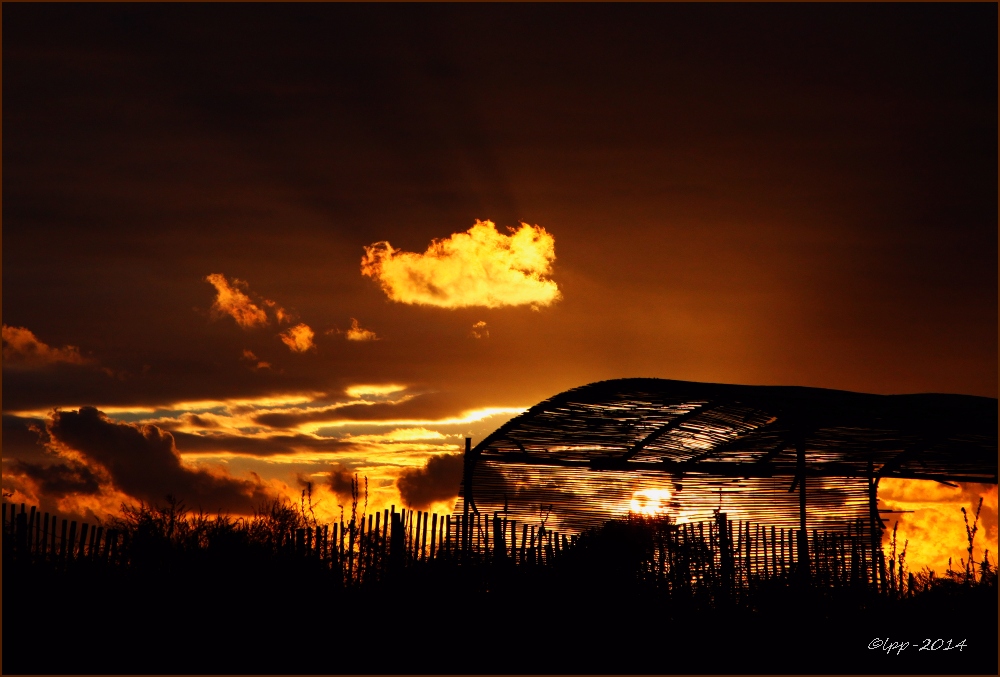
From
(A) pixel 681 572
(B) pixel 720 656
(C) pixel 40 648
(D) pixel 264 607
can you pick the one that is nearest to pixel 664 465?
(A) pixel 681 572

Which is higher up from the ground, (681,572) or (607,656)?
(681,572)

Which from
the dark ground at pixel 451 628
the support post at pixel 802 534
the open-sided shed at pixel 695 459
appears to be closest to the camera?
the dark ground at pixel 451 628

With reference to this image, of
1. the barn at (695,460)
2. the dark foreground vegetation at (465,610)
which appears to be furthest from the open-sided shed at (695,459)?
the dark foreground vegetation at (465,610)

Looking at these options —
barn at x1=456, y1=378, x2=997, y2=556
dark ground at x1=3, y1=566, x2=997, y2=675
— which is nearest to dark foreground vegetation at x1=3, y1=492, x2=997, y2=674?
dark ground at x1=3, y1=566, x2=997, y2=675

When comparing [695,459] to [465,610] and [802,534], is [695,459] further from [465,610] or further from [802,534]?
[465,610]

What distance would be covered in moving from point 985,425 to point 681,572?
3.89 meters

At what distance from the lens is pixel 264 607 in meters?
9.21

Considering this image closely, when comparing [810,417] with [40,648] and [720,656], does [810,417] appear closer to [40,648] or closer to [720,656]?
[720,656]

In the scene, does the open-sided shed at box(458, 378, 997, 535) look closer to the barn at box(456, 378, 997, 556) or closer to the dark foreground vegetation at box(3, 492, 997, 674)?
the barn at box(456, 378, 997, 556)

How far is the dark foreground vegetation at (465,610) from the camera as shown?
8672 mm

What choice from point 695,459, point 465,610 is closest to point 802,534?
point 695,459

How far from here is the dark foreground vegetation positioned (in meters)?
8.67

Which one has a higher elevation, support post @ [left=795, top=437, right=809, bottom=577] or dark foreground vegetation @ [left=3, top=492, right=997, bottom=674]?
support post @ [left=795, top=437, right=809, bottom=577]

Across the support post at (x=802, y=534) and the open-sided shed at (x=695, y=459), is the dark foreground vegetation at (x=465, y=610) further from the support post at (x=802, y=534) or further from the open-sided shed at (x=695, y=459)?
the open-sided shed at (x=695, y=459)
